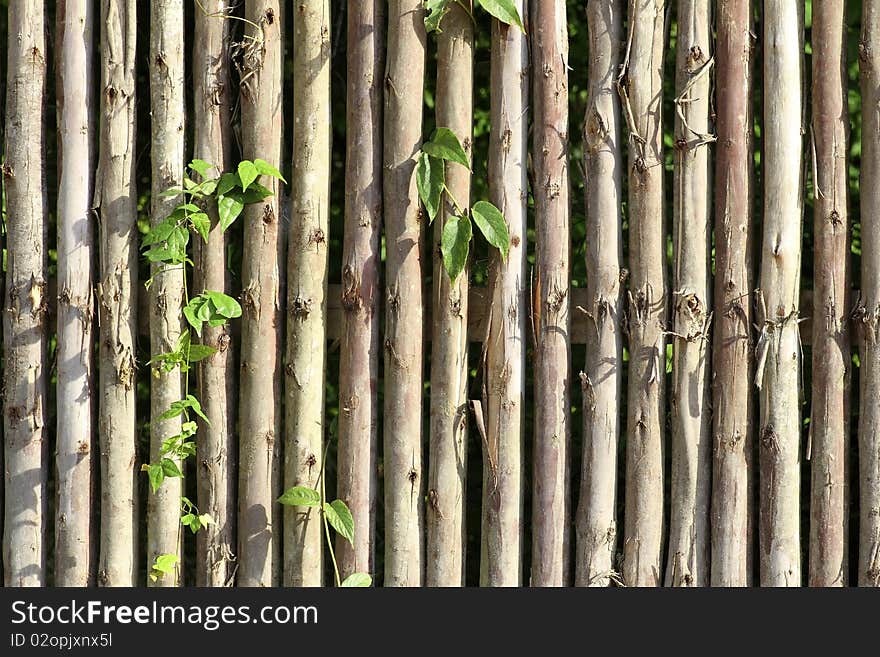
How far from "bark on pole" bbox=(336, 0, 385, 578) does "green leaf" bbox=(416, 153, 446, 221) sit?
0.45ft

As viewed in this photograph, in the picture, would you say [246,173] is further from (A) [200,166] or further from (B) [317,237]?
(B) [317,237]

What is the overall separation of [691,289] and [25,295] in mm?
1862

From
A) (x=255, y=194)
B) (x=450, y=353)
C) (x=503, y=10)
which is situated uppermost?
(x=503, y=10)

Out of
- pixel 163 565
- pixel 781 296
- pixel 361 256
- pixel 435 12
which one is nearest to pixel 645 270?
pixel 781 296

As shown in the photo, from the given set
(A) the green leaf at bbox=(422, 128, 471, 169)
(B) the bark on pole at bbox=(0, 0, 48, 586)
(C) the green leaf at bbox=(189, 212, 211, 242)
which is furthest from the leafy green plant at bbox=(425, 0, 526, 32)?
(B) the bark on pole at bbox=(0, 0, 48, 586)

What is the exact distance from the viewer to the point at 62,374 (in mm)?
2531

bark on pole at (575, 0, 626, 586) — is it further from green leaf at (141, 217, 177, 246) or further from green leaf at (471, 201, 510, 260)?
green leaf at (141, 217, 177, 246)

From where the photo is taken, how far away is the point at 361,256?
2.47 metres

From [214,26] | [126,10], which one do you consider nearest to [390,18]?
→ [214,26]

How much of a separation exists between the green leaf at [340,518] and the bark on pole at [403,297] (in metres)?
0.11

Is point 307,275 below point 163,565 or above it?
above

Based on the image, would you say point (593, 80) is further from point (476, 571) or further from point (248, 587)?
point (248, 587)

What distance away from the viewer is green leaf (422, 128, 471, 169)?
94.3 inches

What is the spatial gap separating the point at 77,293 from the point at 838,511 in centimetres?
219
